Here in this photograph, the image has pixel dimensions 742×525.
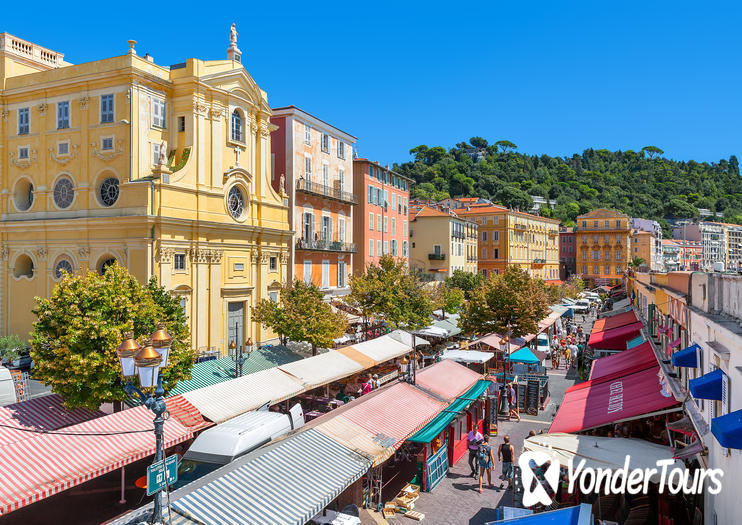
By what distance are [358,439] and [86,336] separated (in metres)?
8.07

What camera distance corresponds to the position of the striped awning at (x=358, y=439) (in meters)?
12.9

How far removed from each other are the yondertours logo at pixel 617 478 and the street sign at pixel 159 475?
7266 millimetres

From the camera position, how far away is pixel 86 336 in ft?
50.2

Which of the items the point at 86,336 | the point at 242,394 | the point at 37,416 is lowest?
the point at 242,394

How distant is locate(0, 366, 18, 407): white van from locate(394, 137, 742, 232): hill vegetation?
99.8m

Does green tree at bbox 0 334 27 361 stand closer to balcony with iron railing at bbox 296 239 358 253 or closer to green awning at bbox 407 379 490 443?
balcony with iron railing at bbox 296 239 358 253

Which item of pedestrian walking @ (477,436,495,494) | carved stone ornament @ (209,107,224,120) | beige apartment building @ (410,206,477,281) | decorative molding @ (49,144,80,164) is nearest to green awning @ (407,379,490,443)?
pedestrian walking @ (477,436,495,494)

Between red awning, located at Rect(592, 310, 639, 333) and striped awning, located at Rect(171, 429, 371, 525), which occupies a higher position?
red awning, located at Rect(592, 310, 639, 333)

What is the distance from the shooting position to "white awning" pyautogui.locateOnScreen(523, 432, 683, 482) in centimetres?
1148

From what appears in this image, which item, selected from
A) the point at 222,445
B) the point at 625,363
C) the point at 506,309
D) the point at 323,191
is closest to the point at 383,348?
the point at 506,309

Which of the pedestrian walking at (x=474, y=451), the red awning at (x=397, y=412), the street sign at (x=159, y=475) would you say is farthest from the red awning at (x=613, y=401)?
the street sign at (x=159, y=475)

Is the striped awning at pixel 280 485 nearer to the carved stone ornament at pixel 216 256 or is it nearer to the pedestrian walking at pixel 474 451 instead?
the pedestrian walking at pixel 474 451

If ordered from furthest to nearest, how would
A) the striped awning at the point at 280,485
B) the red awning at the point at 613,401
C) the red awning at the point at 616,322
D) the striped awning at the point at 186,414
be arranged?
the red awning at the point at 616,322
the striped awning at the point at 186,414
the red awning at the point at 613,401
the striped awning at the point at 280,485

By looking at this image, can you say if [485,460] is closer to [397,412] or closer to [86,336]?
[397,412]
